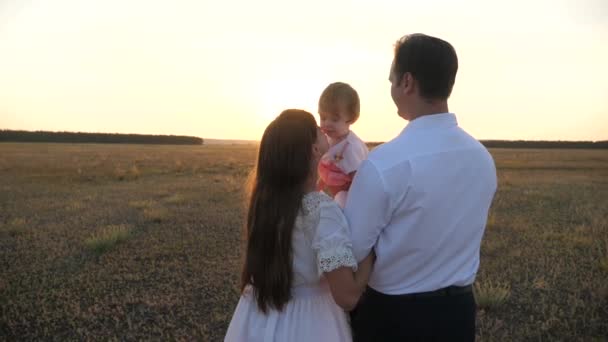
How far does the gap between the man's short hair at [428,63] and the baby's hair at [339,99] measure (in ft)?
3.71

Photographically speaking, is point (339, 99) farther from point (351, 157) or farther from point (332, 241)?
point (332, 241)

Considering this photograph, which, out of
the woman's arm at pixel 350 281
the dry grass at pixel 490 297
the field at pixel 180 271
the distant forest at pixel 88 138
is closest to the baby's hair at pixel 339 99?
the woman's arm at pixel 350 281

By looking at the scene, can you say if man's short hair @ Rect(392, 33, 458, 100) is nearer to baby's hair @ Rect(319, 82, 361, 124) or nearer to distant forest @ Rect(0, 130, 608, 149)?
baby's hair @ Rect(319, 82, 361, 124)

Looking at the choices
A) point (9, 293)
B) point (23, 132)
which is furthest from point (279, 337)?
point (23, 132)

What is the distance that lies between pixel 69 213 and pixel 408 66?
9919 mm

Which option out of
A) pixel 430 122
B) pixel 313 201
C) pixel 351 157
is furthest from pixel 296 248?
pixel 351 157

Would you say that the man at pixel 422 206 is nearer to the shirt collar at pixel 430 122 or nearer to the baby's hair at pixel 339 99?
the shirt collar at pixel 430 122

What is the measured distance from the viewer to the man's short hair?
5.82ft

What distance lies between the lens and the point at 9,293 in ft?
17.9

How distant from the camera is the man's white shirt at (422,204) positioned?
1741 mm

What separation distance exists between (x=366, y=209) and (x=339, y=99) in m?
1.31

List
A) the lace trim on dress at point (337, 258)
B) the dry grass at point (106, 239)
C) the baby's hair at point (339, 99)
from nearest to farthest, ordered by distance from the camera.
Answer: the lace trim on dress at point (337, 258)
the baby's hair at point (339, 99)
the dry grass at point (106, 239)

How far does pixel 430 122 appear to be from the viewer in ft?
5.98

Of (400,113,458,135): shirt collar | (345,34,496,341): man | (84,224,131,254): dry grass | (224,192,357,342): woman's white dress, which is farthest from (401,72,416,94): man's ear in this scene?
(84,224,131,254): dry grass
